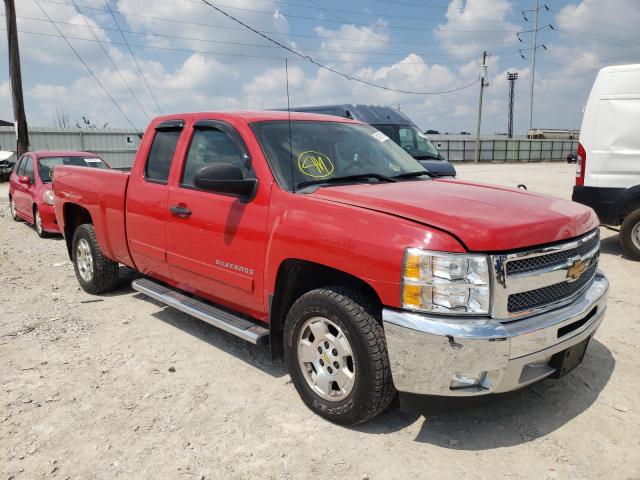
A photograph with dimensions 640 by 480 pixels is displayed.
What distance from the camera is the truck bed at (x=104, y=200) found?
491 centimetres

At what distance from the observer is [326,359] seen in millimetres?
3115

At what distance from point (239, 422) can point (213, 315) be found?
0.93 m

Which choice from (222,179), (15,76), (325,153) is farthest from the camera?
(15,76)

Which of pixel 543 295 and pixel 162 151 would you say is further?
pixel 162 151

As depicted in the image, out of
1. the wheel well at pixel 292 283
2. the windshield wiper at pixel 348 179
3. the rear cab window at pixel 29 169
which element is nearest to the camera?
the wheel well at pixel 292 283

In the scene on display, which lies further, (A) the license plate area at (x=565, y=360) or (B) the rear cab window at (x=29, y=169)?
(B) the rear cab window at (x=29, y=169)

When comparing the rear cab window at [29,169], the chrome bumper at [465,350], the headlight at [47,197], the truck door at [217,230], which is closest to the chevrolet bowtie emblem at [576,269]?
the chrome bumper at [465,350]

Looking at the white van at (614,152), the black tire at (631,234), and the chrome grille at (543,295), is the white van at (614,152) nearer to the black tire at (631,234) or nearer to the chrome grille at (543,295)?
the black tire at (631,234)

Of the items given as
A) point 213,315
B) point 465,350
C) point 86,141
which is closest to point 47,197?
point 213,315

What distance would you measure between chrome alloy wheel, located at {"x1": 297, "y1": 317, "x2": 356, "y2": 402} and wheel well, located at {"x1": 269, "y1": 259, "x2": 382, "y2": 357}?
275mm

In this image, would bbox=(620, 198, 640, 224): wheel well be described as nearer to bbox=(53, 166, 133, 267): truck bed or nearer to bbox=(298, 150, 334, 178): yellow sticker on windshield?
bbox=(298, 150, 334, 178): yellow sticker on windshield

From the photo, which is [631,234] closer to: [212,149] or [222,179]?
[212,149]

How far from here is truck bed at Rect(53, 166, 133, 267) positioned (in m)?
4.91

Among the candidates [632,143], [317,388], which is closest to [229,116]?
[317,388]
